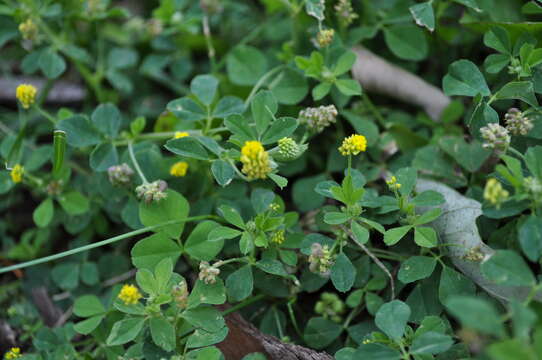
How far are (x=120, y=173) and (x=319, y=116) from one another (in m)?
0.79

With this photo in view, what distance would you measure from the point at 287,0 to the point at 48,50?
115 centimetres

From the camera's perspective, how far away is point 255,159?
160 centimetres

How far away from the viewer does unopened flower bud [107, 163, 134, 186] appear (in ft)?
6.70

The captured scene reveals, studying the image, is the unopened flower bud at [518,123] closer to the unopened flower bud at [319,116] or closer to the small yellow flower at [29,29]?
the unopened flower bud at [319,116]

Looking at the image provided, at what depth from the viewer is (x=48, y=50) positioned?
8.25 ft

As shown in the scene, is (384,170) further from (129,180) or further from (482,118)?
(129,180)

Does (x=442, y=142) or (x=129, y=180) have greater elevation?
(x=129, y=180)

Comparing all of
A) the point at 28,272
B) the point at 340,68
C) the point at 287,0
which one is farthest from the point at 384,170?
the point at 28,272

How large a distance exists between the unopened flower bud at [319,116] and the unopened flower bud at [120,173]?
700mm

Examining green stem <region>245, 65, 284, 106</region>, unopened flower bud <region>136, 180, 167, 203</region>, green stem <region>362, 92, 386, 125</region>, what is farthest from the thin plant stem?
unopened flower bud <region>136, 180, 167, 203</region>

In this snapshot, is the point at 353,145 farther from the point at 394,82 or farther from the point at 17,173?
the point at 17,173

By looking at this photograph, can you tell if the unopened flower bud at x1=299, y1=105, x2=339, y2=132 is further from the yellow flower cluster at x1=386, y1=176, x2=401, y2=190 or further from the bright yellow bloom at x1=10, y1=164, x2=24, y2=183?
the bright yellow bloom at x1=10, y1=164, x2=24, y2=183

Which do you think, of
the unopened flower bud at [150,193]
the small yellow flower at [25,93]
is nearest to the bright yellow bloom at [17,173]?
the small yellow flower at [25,93]

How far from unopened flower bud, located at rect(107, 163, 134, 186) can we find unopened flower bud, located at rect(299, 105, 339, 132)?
2.30 ft
